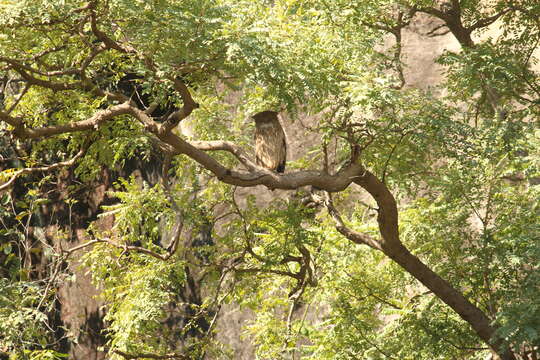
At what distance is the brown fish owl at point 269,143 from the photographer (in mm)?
5180

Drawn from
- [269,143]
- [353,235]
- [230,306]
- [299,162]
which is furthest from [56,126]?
[230,306]

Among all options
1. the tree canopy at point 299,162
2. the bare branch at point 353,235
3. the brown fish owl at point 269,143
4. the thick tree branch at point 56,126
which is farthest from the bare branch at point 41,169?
the bare branch at point 353,235

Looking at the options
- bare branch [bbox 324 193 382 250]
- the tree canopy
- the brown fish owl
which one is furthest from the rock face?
the brown fish owl

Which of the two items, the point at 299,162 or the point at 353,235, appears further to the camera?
the point at 299,162

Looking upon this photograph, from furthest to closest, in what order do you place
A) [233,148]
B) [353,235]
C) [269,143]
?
[353,235] < [269,143] < [233,148]

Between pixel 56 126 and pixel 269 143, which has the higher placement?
pixel 269 143

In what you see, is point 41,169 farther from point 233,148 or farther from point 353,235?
point 353,235

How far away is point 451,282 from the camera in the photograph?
6.03m

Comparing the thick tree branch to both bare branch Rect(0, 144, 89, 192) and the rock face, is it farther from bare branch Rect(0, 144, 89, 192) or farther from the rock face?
the rock face

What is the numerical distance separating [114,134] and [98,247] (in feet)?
3.70

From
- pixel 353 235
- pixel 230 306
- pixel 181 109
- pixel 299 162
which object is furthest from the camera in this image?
pixel 230 306

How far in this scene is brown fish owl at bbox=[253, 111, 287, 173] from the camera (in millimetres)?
5180

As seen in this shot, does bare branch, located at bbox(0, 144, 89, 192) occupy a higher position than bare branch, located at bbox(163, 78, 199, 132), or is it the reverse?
bare branch, located at bbox(163, 78, 199, 132)

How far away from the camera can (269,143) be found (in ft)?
17.1
